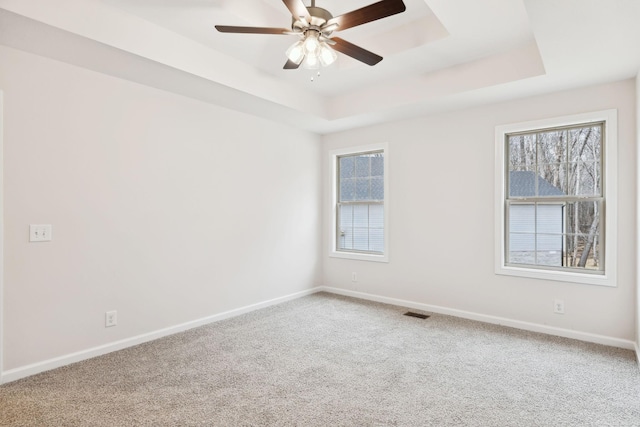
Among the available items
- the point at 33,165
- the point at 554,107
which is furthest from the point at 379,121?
the point at 33,165

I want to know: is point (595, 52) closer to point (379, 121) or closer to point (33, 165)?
point (379, 121)

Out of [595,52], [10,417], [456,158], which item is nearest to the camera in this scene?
[10,417]

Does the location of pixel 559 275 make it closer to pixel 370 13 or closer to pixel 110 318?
pixel 370 13

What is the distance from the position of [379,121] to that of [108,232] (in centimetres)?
334

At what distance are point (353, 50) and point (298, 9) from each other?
555 mm

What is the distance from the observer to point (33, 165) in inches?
103

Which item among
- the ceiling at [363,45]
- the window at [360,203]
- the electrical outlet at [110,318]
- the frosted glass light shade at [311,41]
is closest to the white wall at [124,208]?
the electrical outlet at [110,318]

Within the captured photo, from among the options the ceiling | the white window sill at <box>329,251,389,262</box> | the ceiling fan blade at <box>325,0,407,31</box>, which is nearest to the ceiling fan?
the ceiling fan blade at <box>325,0,407,31</box>

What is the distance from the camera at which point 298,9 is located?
84.1 inches

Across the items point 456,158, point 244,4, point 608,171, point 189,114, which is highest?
point 244,4

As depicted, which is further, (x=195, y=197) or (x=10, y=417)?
(x=195, y=197)

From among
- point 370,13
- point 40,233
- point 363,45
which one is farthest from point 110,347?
point 363,45

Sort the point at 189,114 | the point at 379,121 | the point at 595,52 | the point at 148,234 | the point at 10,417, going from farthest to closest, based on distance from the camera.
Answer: the point at 379,121
the point at 189,114
the point at 148,234
the point at 595,52
the point at 10,417

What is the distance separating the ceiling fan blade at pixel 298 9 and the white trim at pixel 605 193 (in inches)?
101
